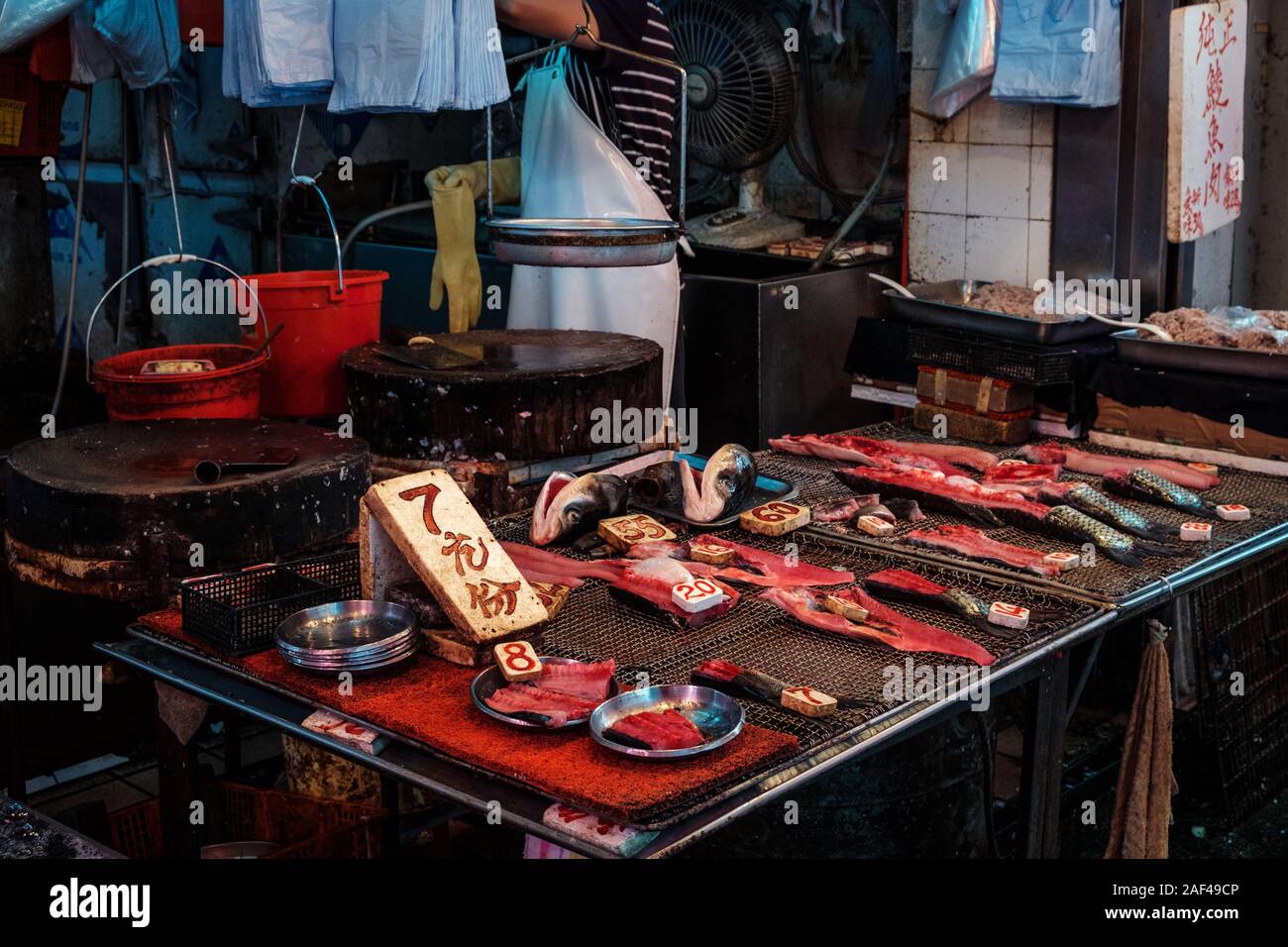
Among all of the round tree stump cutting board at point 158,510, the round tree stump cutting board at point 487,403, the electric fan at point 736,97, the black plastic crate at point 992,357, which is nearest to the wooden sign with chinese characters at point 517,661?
the round tree stump cutting board at point 158,510

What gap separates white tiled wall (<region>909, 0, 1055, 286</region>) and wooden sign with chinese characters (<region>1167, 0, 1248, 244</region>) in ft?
2.12

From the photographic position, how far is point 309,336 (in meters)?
5.50

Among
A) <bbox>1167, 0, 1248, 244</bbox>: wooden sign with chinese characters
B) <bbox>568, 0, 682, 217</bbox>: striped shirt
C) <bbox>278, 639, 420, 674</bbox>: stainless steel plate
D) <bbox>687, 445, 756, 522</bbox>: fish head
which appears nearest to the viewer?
<bbox>278, 639, 420, 674</bbox>: stainless steel plate

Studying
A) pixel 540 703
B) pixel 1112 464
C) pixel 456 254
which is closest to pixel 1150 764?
pixel 1112 464

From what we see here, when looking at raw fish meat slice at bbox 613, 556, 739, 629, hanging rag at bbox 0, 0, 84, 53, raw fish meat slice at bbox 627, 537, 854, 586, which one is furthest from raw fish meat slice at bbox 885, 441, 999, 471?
hanging rag at bbox 0, 0, 84, 53

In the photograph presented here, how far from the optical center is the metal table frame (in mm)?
2705

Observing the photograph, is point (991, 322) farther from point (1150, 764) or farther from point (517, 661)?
point (517, 661)

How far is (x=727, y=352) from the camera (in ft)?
23.5

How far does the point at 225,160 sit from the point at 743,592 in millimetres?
7638

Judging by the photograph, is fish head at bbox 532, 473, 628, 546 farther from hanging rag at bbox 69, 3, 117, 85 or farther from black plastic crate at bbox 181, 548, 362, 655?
hanging rag at bbox 69, 3, 117, 85

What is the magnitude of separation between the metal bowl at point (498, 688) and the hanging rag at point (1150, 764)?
6.09 ft

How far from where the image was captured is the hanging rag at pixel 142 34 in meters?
5.86
